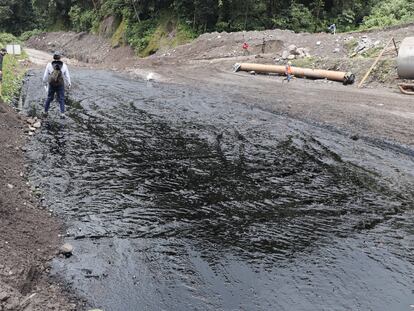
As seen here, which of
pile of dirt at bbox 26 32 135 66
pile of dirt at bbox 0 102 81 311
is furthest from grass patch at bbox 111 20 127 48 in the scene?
pile of dirt at bbox 0 102 81 311

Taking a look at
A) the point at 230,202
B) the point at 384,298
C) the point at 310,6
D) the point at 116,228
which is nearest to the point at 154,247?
the point at 116,228

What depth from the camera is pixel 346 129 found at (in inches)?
502

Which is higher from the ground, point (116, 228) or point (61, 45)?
point (61, 45)

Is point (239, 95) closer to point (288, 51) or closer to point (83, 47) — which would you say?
point (288, 51)

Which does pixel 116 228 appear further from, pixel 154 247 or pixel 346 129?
pixel 346 129

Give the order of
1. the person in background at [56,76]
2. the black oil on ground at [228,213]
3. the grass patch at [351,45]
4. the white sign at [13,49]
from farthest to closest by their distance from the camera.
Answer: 1. the white sign at [13,49]
2. the grass patch at [351,45]
3. the person in background at [56,76]
4. the black oil on ground at [228,213]

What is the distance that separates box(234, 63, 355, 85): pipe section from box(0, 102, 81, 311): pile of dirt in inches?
583

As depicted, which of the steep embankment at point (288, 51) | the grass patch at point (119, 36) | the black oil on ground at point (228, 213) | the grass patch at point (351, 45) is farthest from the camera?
the grass patch at point (119, 36)

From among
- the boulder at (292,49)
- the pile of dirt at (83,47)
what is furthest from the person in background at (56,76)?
the pile of dirt at (83,47)

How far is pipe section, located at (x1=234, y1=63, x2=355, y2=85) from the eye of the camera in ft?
64.1

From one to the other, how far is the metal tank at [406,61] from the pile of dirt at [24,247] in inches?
553

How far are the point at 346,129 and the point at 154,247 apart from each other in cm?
807

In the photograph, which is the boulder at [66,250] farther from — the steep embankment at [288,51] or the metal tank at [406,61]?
the steep embankment at [288,51]

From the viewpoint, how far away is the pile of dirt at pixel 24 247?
4.96 meters
